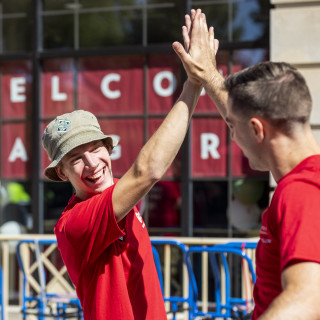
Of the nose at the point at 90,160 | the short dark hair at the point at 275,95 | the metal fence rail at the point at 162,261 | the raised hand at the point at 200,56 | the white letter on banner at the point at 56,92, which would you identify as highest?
the white letter on banner at the point at 56,92

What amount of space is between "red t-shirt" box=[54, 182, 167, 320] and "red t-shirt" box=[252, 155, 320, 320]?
0.83 meters

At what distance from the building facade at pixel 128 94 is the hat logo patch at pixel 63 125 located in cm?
461

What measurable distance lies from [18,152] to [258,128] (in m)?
6.51

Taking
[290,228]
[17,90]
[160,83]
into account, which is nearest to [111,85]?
[160,83]

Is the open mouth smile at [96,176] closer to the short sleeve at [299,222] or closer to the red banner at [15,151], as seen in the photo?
the short sleeve at [299,222]

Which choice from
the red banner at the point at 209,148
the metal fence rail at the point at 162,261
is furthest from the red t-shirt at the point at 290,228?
the red banner at the point at 209,148

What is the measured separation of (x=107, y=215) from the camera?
279 cm

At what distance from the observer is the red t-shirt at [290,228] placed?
74.9 inches

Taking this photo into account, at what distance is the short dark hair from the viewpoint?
78.8 inches

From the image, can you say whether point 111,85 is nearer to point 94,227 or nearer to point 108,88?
point 108,88

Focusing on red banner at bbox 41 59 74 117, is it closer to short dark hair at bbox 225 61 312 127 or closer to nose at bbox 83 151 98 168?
nose at bbox 83 151 98 168

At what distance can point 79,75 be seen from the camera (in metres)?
8.17

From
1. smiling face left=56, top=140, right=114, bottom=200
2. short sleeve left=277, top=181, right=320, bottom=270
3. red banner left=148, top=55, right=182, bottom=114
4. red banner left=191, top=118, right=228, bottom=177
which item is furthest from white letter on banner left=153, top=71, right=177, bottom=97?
short sleeve left=277, top=181, right=320, bottom=270

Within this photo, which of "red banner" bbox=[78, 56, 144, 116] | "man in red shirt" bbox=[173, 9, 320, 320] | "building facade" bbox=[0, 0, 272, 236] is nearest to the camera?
"man in red shirt" bbox=[173, 9, 320, 320]
